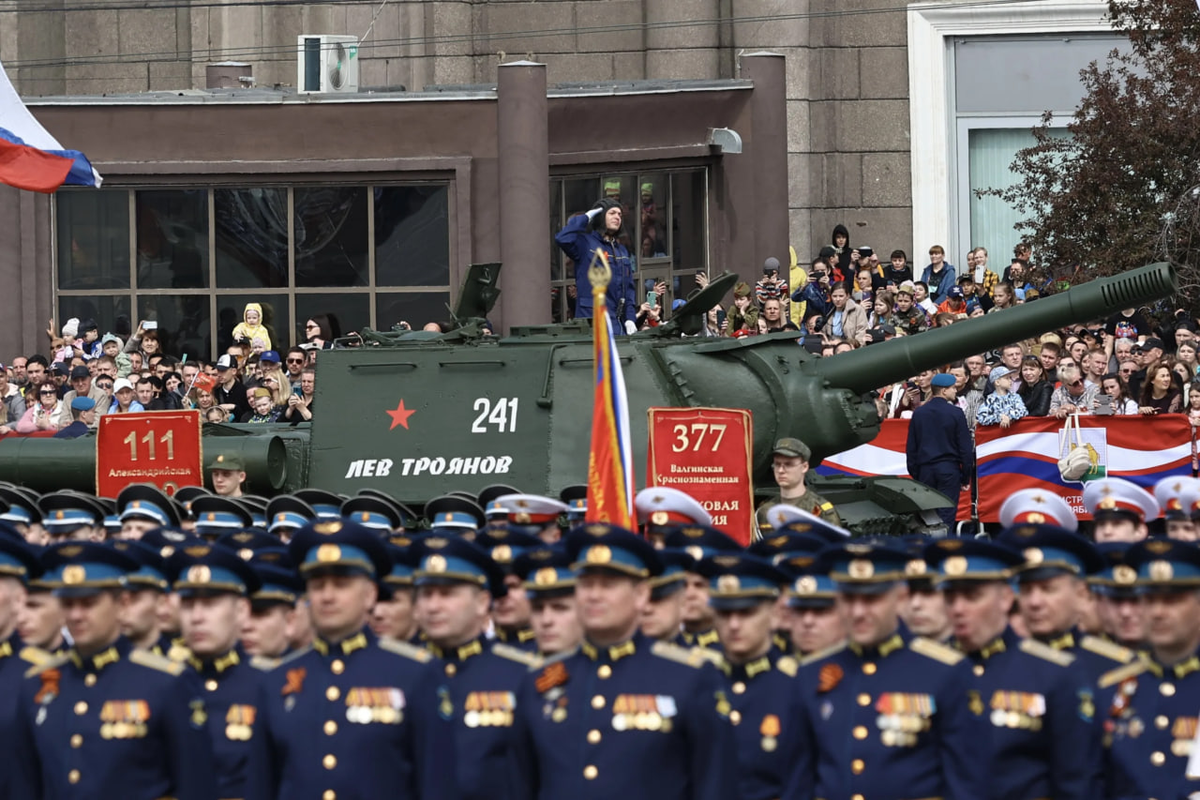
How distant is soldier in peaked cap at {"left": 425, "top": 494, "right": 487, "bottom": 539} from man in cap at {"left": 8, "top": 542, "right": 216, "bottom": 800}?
11.5 ft

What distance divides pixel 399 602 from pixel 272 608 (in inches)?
18.9

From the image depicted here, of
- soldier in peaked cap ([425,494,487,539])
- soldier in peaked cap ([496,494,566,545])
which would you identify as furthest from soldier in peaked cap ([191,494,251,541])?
soldier in peaked cap ([496,494,566,545])

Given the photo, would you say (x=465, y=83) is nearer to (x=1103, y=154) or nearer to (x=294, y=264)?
(x=294, y=264)

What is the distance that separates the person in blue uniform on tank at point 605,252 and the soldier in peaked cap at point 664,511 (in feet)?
18.4

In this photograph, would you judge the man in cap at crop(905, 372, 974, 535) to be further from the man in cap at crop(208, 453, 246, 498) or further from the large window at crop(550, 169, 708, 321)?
the large window at crop(550, 169, 708, 321)

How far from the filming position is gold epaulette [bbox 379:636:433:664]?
8016 mm

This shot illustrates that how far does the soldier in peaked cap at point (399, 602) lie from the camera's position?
8.66m

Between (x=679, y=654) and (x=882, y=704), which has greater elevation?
(x=679, y=654)

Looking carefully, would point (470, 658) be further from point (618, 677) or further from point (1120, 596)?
point (1120, 596)

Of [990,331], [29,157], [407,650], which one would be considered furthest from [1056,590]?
[29,157]

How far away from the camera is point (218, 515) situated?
1328 centimetres

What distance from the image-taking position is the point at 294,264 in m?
29.1

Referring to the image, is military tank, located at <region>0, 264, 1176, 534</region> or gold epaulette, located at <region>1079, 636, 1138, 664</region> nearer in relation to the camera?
gold epaulette, located at <region>1079, 636, 1138, 664</region>

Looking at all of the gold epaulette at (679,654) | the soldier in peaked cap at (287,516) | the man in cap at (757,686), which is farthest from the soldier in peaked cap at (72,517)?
the gold epaulette at (679,654)
